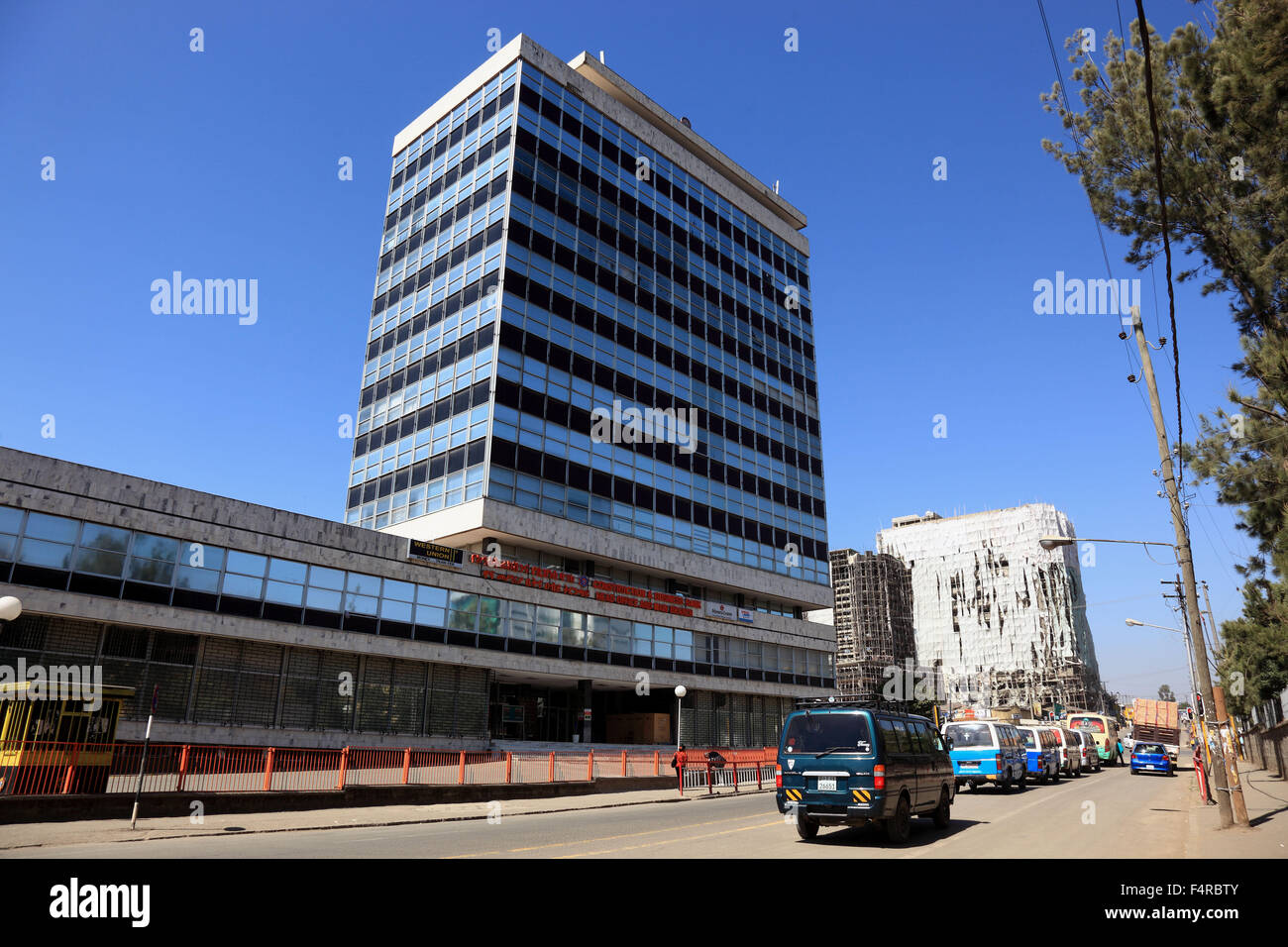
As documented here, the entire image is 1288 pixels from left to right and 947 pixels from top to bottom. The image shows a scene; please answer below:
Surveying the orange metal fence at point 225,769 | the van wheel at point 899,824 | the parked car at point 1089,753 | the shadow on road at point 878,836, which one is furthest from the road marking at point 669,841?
the parked car at point 1089,753

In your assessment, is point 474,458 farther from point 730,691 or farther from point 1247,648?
point 1247,648

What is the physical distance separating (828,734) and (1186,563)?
33.4 ft

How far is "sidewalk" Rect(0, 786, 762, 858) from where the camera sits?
12.6 metres

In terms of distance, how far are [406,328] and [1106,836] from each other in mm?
42765

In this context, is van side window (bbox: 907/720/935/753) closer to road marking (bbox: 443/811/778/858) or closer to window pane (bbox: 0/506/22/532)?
road marking (bbox: 443/811/778/858)

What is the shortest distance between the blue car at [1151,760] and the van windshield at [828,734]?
3581 centimetres

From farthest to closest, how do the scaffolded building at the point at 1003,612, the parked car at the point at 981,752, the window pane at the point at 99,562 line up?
1. the scaffolded building at the point at 1003,612
2. the window pane at the point at 99,562
3. the parked car at the point at 981,752

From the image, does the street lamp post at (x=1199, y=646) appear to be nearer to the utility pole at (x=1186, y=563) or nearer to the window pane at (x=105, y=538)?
the utility pole at (x=1186, y=563)

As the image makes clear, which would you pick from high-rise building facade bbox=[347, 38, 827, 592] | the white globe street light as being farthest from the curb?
high-rise building facade bbox=[347, 38, 827, 592]

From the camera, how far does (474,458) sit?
128 feet

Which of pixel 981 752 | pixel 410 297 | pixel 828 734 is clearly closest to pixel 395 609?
pixel 410 297

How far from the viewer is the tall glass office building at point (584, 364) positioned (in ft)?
134

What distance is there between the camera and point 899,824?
40.8ft

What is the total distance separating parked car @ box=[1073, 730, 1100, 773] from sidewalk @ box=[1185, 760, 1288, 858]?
19.5 metres
